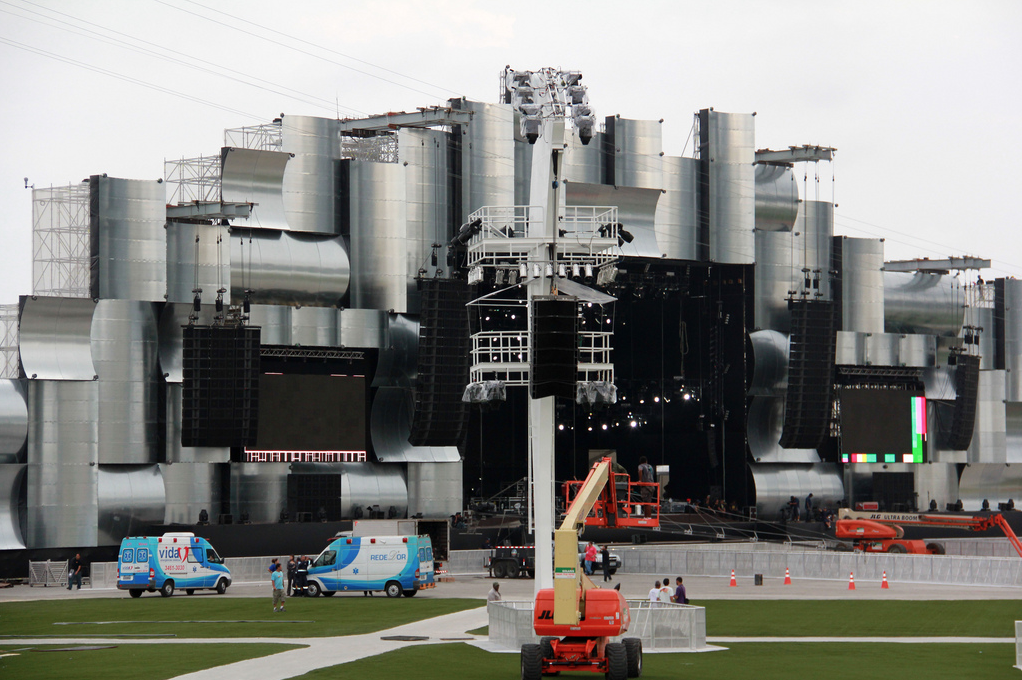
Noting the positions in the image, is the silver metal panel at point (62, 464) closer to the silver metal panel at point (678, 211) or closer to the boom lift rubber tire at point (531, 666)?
the silver metal panel at point (678, 211)

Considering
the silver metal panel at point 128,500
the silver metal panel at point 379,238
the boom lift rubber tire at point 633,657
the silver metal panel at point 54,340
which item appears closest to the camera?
the boom lift rubber tire at point 633,657

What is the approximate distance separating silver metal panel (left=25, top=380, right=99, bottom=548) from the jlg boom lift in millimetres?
34871

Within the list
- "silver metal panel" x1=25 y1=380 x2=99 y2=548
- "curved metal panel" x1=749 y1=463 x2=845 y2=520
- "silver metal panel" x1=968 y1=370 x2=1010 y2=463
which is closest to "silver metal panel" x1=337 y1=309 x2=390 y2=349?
"silver metal panel" x1=25 y1=380 x2=99 y2=548

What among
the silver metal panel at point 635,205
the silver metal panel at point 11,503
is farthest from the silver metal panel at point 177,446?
the silver metal panel at point 635,205

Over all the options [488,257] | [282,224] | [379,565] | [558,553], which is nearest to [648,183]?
[282,224]

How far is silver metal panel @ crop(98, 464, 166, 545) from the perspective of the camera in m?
54.6

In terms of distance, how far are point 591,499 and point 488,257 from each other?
247 inches

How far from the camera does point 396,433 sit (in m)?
63.2

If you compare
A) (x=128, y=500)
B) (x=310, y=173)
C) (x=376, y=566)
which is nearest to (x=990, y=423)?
(x=310, y=173)

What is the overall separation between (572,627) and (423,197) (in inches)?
1622

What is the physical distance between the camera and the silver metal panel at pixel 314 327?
196ft

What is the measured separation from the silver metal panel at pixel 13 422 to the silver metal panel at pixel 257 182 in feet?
42.8

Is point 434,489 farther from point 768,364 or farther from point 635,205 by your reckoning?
point 768,364

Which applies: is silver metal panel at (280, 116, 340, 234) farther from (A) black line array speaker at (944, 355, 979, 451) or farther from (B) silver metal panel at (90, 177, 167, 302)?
(A) black line array speaker at (944, 355, 979, 451)
